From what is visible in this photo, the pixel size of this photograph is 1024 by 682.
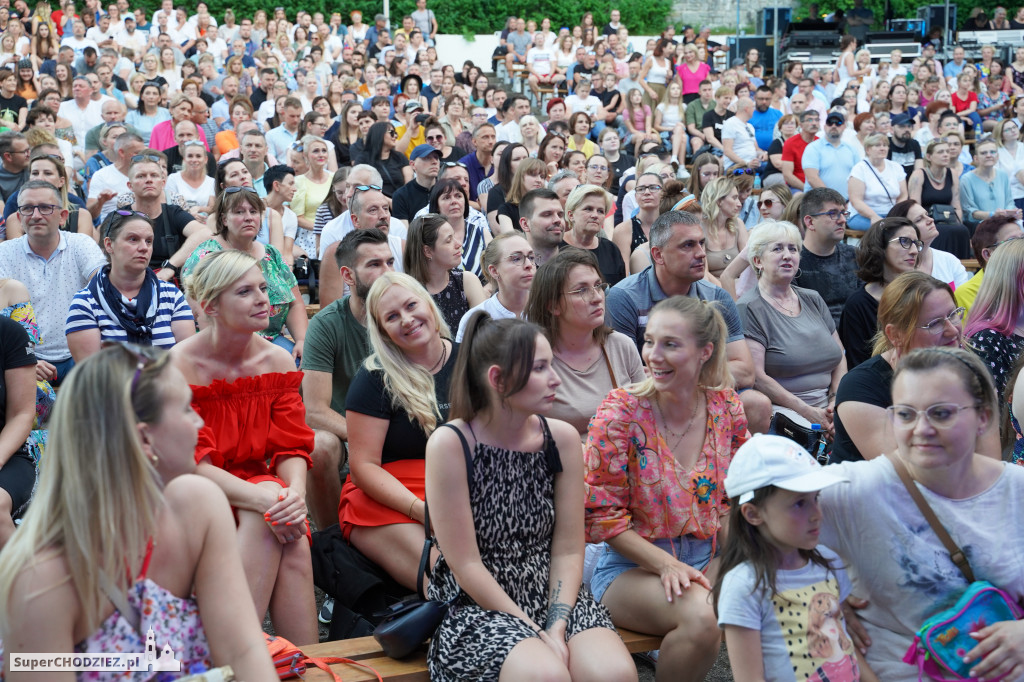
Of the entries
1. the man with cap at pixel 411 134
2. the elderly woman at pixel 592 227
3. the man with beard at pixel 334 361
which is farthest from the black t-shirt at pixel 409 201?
the man with beard at pixel 334 361

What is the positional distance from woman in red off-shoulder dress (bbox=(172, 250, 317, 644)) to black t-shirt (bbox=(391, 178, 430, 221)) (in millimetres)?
4066

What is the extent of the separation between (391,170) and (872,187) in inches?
167

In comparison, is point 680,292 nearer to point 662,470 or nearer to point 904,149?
point 662,470

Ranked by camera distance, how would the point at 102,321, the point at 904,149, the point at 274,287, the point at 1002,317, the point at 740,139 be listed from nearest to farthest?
the point at 1002,317 → the point at 102,321 → the point at 274,287 → the point at 904,149 → the point at 740,139

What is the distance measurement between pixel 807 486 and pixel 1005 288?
2.04m

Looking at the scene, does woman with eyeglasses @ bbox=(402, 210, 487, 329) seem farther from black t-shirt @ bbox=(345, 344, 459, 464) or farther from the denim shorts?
the denim shorts

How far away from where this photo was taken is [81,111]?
1019 centimetres

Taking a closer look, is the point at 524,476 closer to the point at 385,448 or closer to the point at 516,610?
the point at 516,610

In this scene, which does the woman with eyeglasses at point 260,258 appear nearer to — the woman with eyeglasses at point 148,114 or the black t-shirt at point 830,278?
the black t-shirt at point 830,278

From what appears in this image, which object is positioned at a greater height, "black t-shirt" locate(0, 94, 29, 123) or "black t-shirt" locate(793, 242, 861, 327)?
"black t-shirt" locate(0, 94, 29, 123)

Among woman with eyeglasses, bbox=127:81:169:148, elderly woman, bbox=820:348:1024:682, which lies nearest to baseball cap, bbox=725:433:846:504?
elderly woman, bbox=820:348:1024:682

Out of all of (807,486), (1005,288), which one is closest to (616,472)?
(807,486)

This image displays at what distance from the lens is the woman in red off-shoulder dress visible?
9.83ft

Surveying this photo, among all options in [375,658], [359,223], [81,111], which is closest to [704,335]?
[375,658]
